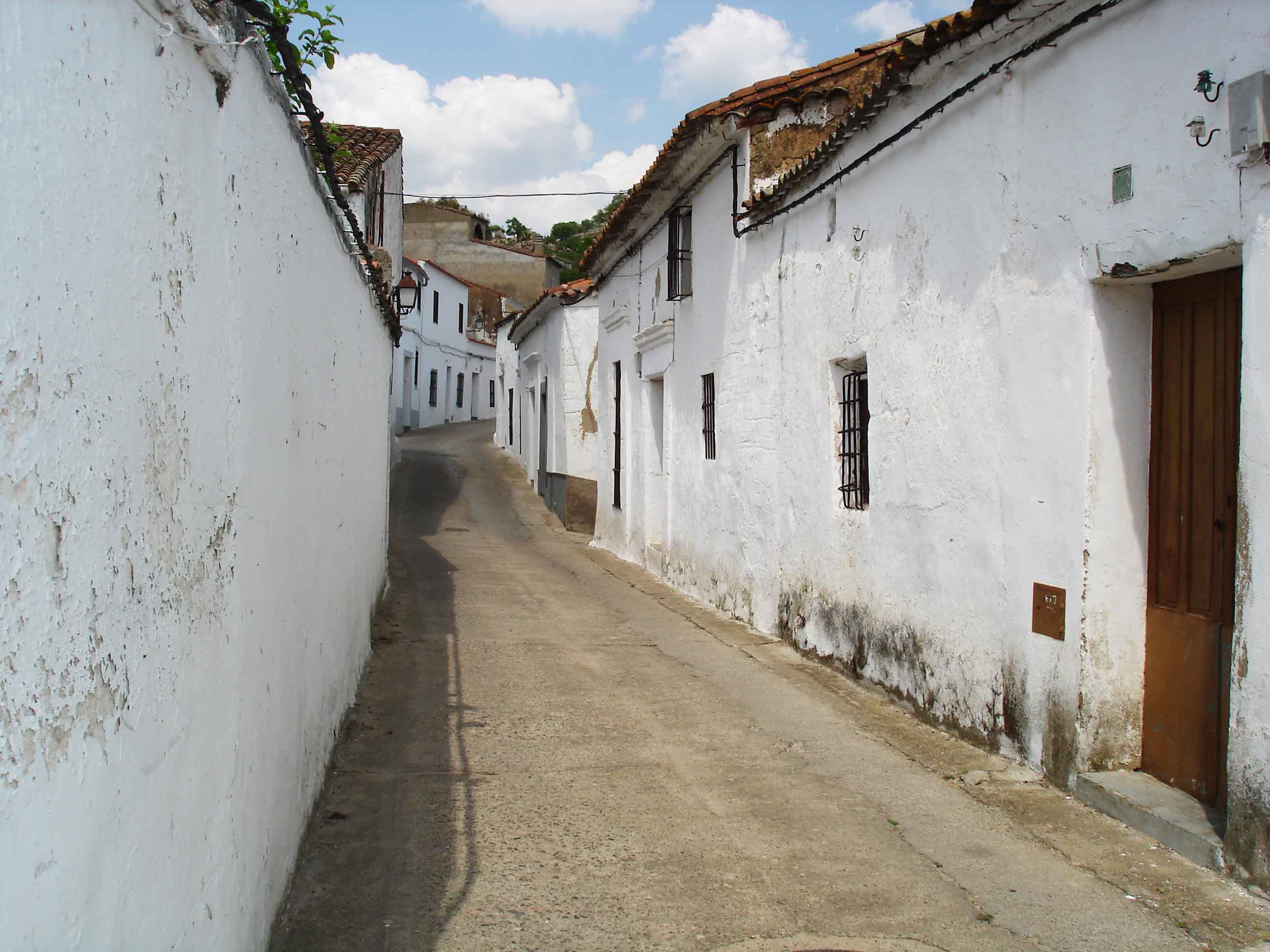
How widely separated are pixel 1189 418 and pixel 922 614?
6.97 feet

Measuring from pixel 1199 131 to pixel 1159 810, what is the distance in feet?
8.99

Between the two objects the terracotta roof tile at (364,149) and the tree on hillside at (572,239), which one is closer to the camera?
the terracotta roof tile at (364,149)

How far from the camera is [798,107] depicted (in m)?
9.39

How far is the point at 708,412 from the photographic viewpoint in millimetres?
11109

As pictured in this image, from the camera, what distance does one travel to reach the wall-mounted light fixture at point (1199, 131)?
162 inches

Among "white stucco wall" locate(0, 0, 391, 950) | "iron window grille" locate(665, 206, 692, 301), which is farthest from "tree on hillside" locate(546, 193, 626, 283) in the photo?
"white stucco wall" locate(0, 0, 391, 950)

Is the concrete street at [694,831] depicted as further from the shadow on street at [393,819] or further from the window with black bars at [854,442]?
the window with black bars at [854,442]

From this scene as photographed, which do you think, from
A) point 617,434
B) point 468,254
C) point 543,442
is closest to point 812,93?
point 617,434

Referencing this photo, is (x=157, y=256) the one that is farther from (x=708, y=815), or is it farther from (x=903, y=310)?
(x=903, y=310)

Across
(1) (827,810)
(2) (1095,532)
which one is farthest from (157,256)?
(2) (1095,532)

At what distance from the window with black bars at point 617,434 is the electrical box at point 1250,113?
1116 cm

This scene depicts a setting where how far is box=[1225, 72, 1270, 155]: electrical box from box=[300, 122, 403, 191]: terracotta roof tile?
356 inches

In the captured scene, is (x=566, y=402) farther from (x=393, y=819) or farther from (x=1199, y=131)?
(x=1199, y=131)

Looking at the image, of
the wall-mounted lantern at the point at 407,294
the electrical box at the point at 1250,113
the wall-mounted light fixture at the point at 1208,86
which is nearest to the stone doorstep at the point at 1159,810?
the electrical box at the point at 1250,113
